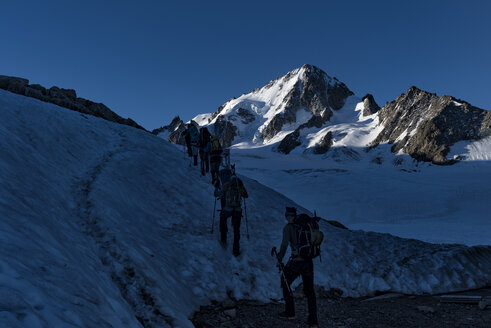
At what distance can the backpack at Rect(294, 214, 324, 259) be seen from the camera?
248 inches

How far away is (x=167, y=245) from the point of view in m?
7.99

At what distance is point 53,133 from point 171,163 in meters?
5.25

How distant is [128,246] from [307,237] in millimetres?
4015

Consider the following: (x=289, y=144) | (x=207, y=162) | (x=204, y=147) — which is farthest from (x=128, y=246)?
(x=289, y=144)

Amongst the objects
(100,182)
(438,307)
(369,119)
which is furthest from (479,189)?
(369,119)

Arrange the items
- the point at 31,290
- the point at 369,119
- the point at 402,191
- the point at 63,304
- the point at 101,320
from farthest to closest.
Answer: the point at 369,119, the point at 402,191, the point at 101,320, the point at 63,304, the point at 31,290

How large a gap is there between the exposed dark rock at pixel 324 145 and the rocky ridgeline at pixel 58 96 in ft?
358

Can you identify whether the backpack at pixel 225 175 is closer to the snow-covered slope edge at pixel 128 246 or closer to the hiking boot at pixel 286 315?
the snow-covered slope edge at pixel 128 246

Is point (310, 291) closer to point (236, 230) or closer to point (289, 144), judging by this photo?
point (236, 230)

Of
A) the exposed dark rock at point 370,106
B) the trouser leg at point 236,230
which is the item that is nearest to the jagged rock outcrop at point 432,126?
the exposed dark rock at point 370,106

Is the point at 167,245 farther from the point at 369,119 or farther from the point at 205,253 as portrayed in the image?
the point at 369,119

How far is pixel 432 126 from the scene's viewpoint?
107812 millimetres

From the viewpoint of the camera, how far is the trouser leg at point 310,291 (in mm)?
5969

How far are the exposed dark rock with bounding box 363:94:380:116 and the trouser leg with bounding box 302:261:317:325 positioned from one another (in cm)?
19262
